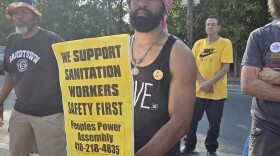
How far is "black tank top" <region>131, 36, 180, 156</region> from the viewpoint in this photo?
7.43 feet

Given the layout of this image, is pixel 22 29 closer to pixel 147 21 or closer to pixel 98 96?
pixel 147 21

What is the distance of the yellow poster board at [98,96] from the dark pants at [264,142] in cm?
110

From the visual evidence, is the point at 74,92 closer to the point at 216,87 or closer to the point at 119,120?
the point at 119,120

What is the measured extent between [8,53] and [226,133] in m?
4.04

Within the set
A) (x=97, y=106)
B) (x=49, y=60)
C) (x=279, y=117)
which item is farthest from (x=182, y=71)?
(x=49, y=60)

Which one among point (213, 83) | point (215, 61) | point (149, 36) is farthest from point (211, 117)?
point (149, 36)

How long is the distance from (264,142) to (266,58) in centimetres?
56

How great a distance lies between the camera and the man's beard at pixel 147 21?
7.76 ft

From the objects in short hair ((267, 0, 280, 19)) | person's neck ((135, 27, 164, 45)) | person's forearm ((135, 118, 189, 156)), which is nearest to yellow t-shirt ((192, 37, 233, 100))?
short hair ((267, 0, 280, 19))

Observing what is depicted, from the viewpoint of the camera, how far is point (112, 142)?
2.11 metres

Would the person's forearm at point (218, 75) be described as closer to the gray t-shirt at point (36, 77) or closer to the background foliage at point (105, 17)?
the gray t-shirt at point (36, 77)

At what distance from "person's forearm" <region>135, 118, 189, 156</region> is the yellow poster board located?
0.15 meters

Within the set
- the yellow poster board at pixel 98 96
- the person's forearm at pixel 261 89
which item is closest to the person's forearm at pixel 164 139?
the yellow poster board at pixel 98 96

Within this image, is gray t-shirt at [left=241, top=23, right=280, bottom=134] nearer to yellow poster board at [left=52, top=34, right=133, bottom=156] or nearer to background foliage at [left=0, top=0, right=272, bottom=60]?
yellow poster board at [left=52, top=34, right=133, bottom=156]
